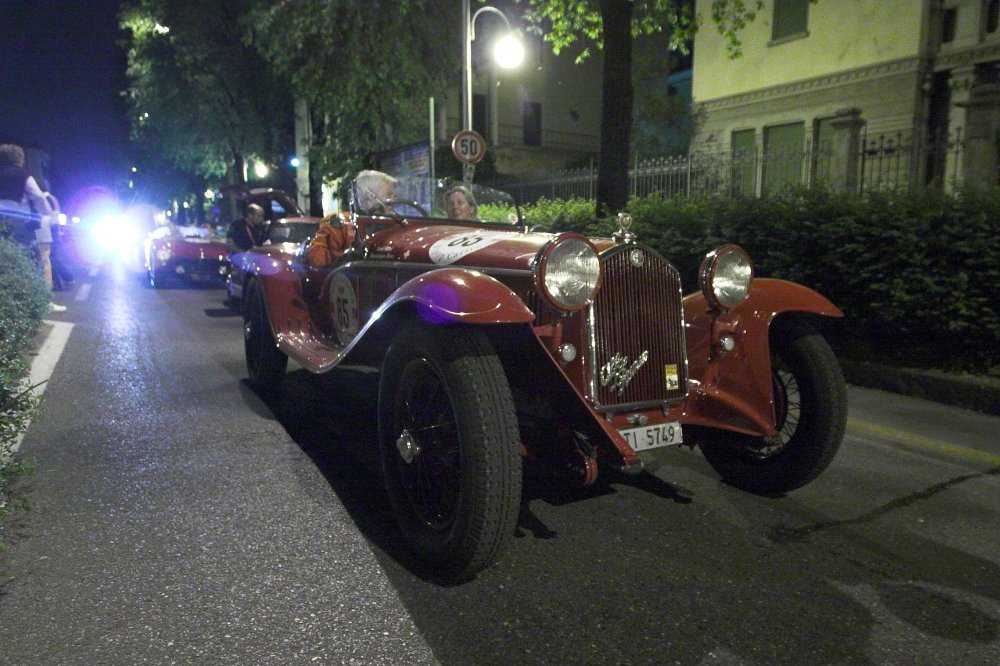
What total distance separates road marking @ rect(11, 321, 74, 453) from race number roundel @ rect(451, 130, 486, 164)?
5473mm

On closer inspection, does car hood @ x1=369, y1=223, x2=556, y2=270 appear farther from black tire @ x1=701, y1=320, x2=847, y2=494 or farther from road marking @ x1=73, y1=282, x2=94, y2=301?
road marking @ x1=73, y1=282, x2=94, y2=301

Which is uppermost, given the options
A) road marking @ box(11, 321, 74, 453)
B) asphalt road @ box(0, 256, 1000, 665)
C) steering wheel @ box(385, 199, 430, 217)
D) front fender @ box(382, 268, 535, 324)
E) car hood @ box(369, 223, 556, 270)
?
steering wheel @ box(385, 199, 430, 217)

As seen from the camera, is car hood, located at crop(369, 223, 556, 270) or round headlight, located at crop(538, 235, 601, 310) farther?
car hood, located at crop(369, 223, 556, 270)

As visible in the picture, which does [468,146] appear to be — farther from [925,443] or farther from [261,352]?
[925,443]

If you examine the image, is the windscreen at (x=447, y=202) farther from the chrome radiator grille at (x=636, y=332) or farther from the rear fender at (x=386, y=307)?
the chrome radiator grille at (x=636, y=332)

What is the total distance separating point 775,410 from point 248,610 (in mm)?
2419

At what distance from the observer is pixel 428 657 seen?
7.38 feet

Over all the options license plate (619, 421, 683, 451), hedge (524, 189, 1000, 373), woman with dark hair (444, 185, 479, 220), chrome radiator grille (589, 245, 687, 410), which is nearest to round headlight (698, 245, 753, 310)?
chrome radiator grille (589, 245, 687, 410)

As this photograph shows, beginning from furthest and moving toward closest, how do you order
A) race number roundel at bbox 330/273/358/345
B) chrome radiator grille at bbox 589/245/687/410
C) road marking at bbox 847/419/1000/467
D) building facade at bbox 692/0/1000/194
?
building facade at bbox 692/0/1000/194, race number roundel at bbox 330/273/358/345, road marking at bbox 847/419/1000/467, chrome radiator grille at bbox 589/245/687/410

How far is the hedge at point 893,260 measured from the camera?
5.58 meters

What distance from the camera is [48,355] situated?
7188 millimetres

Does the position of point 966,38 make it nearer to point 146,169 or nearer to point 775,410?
point 775,410

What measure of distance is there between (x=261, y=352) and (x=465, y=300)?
3.47 metres

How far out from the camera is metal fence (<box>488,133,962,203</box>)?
7.45 metres
